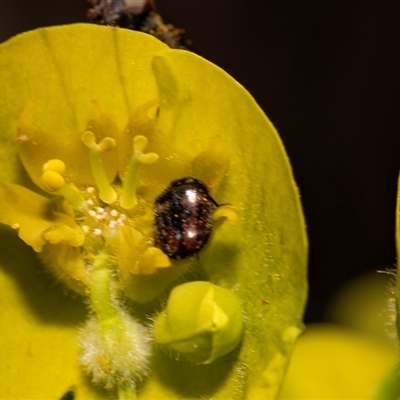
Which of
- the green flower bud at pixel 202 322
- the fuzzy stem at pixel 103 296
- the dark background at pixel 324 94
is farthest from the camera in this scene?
the dark background at pixel 324 94

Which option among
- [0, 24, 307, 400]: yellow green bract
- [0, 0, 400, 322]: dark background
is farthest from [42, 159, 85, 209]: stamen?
[0, 0, 400, 322]: dark background

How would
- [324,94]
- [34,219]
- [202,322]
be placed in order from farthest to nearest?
1. [324,94]
2. [34,219]
3. [202,322]

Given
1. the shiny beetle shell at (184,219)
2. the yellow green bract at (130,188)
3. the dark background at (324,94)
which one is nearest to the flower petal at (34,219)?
the yellow green bract at (130,188)

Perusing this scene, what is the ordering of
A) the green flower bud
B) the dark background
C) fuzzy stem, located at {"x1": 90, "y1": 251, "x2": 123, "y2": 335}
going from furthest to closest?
the dark background → fuzzy stem, located at {"x1": 90, "y1": 251, "x2": 123, "y2": 335} → the green flower bud

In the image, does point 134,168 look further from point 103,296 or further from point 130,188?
point 103,296

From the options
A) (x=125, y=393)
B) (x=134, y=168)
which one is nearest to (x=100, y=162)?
(x=134, y=168)

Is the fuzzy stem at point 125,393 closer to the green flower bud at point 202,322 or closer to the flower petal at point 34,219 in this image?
the green flower bud at point 202,322

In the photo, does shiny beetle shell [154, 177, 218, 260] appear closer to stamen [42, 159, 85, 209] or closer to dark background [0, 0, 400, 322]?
stamen [42, 159, 85, 209]
